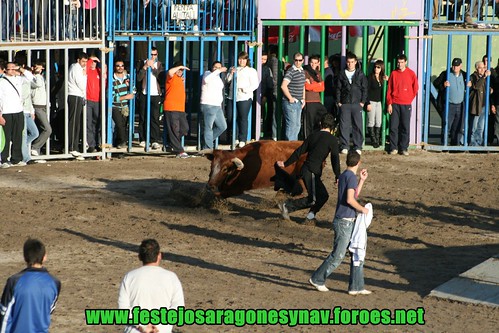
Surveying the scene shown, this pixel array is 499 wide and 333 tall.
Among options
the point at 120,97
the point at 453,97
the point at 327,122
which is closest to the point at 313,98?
the point at 453,97

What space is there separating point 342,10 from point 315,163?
7.89 m

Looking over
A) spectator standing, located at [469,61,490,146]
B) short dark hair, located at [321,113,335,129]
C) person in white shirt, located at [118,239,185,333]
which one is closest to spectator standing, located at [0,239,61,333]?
person in white shirt, located at [118,239,185,333]

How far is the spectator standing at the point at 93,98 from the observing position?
67.5 ft

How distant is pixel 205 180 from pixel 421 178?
3.82 metres

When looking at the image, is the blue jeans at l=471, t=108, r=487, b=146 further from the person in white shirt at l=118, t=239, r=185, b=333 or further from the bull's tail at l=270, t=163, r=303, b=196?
the person in white shirt at l=118, t=239, r=185, b=333

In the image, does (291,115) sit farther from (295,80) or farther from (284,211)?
(284,211)

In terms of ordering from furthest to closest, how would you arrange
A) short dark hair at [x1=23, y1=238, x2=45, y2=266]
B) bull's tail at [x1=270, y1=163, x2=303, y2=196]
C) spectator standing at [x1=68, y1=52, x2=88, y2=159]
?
spectator standing at [x1=68, y1=52, x2=88, y2=159] → bull's tail at [x1=270, y1=163, x2=303, y2=196] → short dark hair at [x1=23, y1=238, x2=45, y2=266]

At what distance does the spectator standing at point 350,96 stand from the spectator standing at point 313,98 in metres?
0.42

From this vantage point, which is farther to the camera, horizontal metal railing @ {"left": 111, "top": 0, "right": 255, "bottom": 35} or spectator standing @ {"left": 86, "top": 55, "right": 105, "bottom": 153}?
horizontal metal railing @ {"left": 111, "top": 0, "right": 255, "bottom": 35}

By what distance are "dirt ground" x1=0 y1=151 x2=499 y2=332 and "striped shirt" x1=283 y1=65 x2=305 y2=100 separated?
1.90 meters

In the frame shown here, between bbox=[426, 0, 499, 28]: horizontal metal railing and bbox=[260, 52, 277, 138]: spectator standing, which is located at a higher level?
bbox=[426, 0, 499, 28]: horizontal metal railing

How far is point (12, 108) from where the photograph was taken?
19000 mm

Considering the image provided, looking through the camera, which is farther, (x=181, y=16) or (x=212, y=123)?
(x=212, y=123)

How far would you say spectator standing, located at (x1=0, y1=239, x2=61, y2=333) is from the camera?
308 inches
